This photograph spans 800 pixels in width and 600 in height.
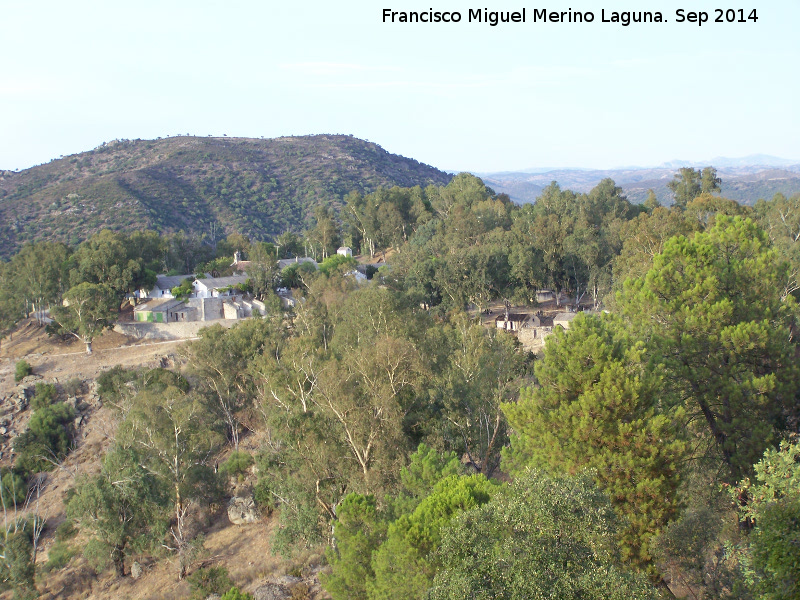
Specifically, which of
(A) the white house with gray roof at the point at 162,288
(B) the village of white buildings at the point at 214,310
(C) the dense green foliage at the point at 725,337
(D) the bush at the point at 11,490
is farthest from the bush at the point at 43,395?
(C) the dense green foliage at the point at 725,337

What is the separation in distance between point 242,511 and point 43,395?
14116 millimetres

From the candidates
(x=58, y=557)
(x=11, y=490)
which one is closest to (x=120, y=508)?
(x=58, y=557)

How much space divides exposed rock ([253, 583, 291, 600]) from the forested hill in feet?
212

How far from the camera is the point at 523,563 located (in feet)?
20.9

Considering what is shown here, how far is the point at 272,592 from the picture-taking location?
13789 millimetres

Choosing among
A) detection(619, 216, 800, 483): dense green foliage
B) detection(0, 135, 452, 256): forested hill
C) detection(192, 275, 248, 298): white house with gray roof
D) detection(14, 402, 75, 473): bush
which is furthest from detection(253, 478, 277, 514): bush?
detection(0, 135, 452, 256): forested hill

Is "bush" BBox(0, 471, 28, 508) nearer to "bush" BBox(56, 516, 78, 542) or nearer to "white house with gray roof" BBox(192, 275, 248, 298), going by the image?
"bush" BBox(56, 516, 78, 542)

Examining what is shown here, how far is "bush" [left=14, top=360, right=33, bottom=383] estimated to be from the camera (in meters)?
30.4

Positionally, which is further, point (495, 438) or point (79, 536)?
point (79, 536)

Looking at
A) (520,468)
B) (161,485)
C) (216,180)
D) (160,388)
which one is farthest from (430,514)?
(216,180)

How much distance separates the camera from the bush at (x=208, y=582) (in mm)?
15578

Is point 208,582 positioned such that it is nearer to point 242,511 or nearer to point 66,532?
point 242,511

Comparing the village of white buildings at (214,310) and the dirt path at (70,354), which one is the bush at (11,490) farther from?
the village of white buildings at (214,310)

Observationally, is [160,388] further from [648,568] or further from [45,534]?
[648,568]
